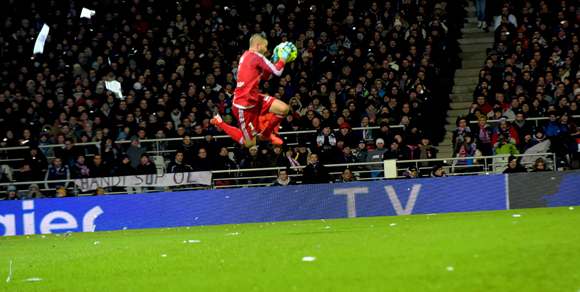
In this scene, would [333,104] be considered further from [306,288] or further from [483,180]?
[306,288]

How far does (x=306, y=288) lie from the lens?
5.63 metres

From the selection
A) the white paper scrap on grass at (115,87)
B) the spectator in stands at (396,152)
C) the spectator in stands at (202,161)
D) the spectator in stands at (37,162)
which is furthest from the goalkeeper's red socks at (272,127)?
the white paper scrap on grass at (115,87)

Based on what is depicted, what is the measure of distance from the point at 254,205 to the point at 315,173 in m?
1.76

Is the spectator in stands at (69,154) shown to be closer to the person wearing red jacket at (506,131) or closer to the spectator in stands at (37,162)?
the spectator in stands at (37,162)

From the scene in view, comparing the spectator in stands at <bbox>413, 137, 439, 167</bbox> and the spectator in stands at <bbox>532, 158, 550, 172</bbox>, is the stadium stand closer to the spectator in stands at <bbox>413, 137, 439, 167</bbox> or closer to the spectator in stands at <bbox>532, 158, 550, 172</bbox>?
the spectator in stands at <bbox>413, 137, 439, 167</bbox>

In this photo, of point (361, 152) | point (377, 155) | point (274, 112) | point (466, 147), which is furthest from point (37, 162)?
point (466, 147)

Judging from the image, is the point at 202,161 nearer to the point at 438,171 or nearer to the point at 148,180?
the point at 148,180

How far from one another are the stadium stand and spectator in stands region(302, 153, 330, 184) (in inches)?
8.9

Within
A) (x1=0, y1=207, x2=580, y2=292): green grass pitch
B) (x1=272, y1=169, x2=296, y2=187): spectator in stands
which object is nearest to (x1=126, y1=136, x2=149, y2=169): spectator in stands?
(x1=272, y1=169, x2=296, y2=187): spectator in stands

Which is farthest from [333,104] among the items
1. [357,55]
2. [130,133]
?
[130,133]

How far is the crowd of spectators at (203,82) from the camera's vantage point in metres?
16.7

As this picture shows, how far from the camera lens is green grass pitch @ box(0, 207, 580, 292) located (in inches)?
222

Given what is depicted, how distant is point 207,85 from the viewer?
18.7 meters

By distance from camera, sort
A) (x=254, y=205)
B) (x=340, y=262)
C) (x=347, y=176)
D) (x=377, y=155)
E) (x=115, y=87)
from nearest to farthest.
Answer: (x=340, y=262), (x=254, y=205), (x=347, y=176), (x=377, y=155), (x=115, y=87)
